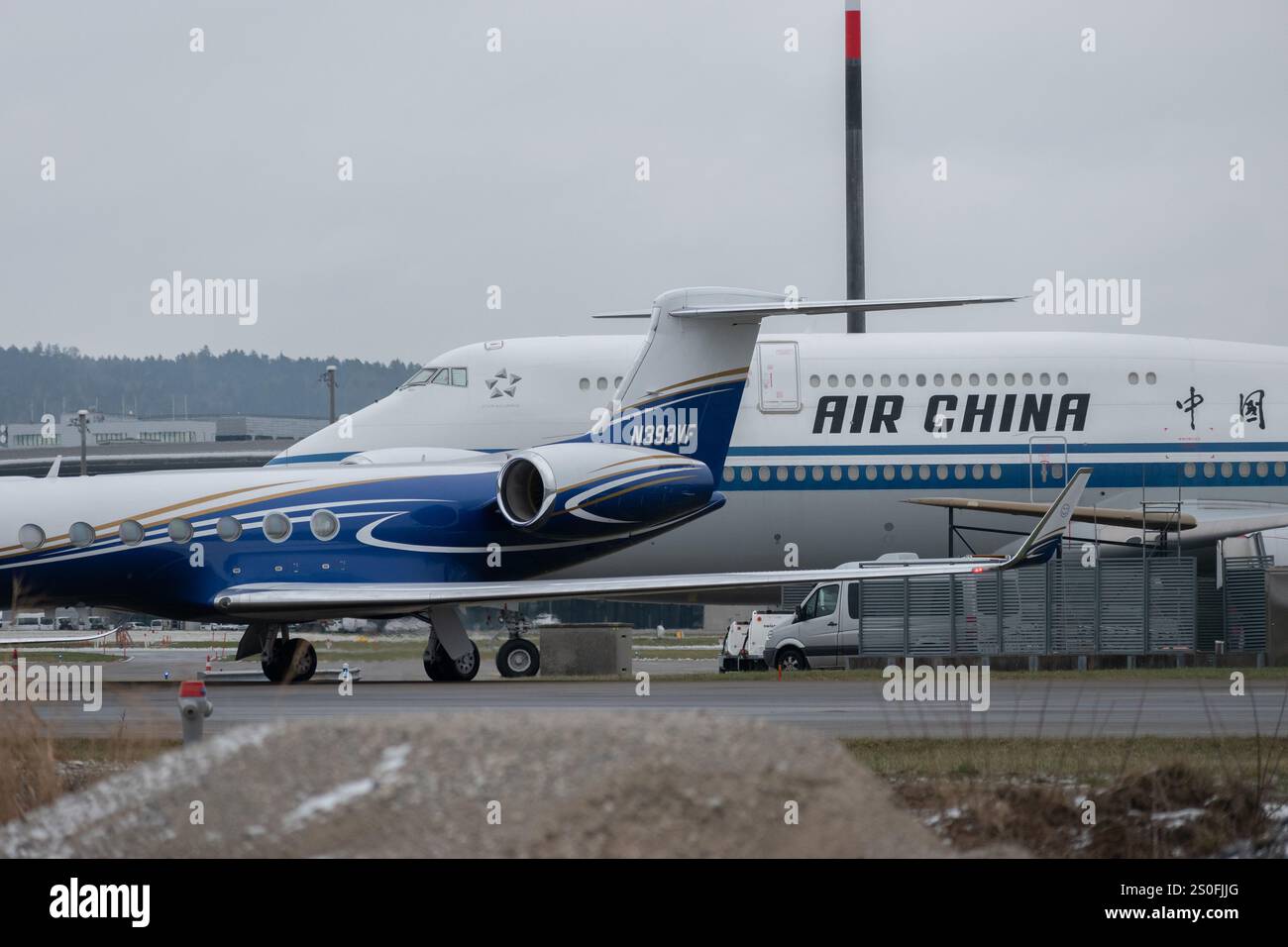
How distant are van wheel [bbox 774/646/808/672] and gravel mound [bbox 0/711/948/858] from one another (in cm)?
2392

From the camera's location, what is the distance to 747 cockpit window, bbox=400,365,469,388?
29.9m

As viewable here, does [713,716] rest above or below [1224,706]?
above

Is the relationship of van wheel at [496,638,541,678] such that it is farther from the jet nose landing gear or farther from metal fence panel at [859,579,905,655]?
metal fence panel at [859,579,905,655]

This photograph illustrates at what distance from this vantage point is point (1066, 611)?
90.7ft

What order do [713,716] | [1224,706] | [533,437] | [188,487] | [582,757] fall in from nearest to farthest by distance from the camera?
[582,757], [713,716], [1224,706], [188,487], [533,437]

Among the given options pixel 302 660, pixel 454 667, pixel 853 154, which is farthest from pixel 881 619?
pixel 853 154

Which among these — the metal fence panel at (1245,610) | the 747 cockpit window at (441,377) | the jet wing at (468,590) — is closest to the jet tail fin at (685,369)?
the jet wing at (468,590)

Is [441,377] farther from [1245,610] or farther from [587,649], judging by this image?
[1245,610]

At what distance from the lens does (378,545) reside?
24125mm

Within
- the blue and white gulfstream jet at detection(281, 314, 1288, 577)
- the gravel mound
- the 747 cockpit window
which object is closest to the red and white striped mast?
the blue and white gulfstream jet at detection(281, 314, 1288, 577)

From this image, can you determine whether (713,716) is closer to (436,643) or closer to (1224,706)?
(1224,706)

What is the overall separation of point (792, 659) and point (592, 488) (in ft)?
27.4
